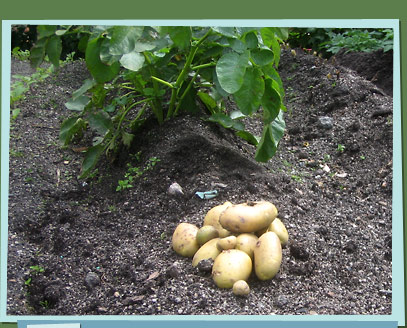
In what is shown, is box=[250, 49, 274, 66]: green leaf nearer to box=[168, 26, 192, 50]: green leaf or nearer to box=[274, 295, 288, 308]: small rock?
box=[168, 26, 192, 50]: green leaf

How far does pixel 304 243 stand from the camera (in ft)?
7.30

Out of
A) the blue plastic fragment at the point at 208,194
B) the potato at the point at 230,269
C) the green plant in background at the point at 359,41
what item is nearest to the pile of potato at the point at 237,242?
the potato at the point at 230,269

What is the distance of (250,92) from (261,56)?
0.14m

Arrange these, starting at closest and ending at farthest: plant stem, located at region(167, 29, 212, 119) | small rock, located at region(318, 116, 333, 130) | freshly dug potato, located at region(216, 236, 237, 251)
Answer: freshly dug potato, located at region(216, 236, 237, 251)
plant stem, located at region(167, 29, 212, 119)
small rock, located at region(318, 116, 333, 130)

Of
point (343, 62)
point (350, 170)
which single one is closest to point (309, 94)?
point (343, 62)

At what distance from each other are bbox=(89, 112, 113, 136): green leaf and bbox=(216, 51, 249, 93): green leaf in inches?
26.9

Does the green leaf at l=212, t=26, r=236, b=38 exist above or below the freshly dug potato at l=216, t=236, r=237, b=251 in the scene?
above

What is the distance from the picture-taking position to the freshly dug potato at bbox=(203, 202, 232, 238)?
7.00 feet

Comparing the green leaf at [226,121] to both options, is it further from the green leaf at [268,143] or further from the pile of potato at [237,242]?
the pile of potato at [237,242]

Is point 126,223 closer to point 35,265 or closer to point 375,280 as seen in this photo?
point 35,265

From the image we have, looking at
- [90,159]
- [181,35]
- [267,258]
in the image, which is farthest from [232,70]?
[90,159]

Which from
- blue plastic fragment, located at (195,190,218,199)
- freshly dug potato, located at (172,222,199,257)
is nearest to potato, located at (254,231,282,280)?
freshly dug potato, located at (172,222,199,257)

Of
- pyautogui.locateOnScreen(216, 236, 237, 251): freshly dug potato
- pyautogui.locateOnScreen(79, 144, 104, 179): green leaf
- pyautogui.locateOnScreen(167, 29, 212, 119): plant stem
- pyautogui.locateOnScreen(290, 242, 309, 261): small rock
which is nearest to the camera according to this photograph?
pyautogui.locateOnScreen(216, 236, 237, 251): freshly dug potato

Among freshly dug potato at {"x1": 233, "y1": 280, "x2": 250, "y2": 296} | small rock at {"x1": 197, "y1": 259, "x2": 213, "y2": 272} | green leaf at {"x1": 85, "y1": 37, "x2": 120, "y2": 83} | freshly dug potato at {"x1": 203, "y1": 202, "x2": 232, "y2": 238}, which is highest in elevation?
green leaf at {"x1": 85, "y1": 37, "x2": 120, "y2": 83}
